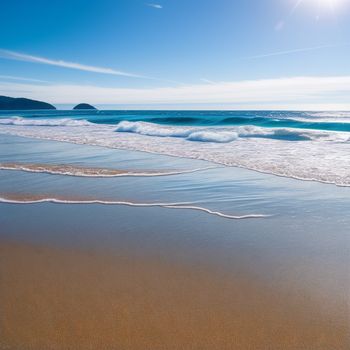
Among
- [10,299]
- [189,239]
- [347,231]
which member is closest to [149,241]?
[189,239]

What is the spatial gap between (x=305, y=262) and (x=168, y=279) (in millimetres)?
1390

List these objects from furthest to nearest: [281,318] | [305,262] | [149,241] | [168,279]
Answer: [149,241] → [305,262] → [168,279] → [281,318]

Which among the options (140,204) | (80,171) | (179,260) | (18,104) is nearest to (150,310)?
(179,260)

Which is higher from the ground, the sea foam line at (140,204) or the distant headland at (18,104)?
the distant headland at (18,104)

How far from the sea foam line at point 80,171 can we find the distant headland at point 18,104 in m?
130

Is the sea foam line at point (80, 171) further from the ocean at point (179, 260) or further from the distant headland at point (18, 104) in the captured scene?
the distant headland at point (18, 104)

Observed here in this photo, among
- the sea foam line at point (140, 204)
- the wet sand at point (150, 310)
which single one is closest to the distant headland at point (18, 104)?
the sea foam line at point (140, 204)

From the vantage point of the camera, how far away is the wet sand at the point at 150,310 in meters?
2.20

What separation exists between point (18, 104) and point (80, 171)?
136592mm

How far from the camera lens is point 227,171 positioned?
25.8 ft

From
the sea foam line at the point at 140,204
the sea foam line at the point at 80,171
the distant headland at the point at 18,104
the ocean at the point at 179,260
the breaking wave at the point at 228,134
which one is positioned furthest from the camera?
the distant headland at the point at 18,104

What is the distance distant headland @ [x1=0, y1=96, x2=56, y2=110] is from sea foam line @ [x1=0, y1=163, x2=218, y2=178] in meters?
130

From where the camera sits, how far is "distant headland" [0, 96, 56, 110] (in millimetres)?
123188

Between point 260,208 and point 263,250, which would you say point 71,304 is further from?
point 260,208
